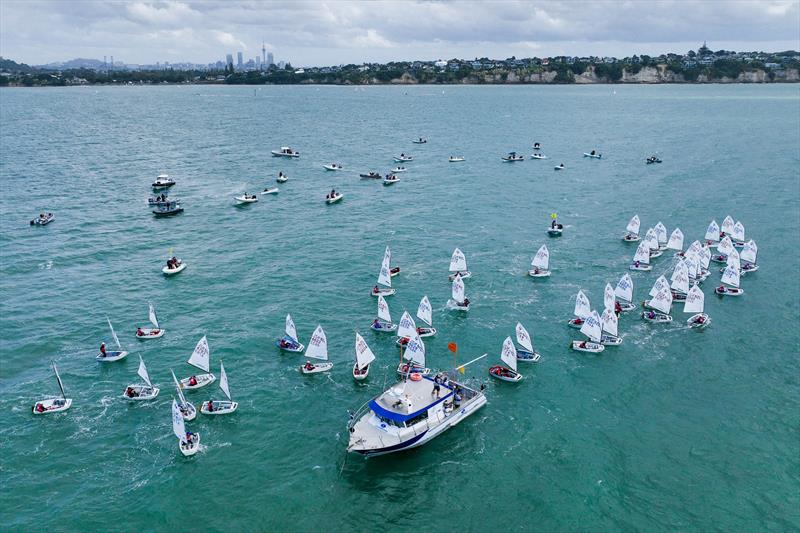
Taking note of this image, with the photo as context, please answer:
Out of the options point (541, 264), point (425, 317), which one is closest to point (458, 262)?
point (541, 264)

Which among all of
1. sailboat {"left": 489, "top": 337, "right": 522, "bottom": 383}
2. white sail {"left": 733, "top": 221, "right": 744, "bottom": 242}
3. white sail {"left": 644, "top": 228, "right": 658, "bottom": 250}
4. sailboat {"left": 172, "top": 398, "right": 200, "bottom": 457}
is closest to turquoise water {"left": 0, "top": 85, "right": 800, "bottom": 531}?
sailboat {"left": 172, "top": 398, "right": 200, "bottom": 457}

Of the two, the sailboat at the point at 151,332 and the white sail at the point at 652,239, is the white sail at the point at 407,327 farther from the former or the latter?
the white sail at the point at 652,239

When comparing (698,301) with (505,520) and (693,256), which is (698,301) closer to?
(693,256)

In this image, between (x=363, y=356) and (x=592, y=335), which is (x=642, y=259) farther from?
(x=363, y=356)

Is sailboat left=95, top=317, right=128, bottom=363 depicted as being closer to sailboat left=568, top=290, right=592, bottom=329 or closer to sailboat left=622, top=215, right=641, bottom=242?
Result: sailboat left=568, top=290, right=592, bottom=329

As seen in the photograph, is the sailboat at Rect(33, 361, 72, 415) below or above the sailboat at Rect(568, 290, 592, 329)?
below

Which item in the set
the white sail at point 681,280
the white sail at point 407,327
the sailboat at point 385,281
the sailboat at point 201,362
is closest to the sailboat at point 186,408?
the sailboat at point 201,362
